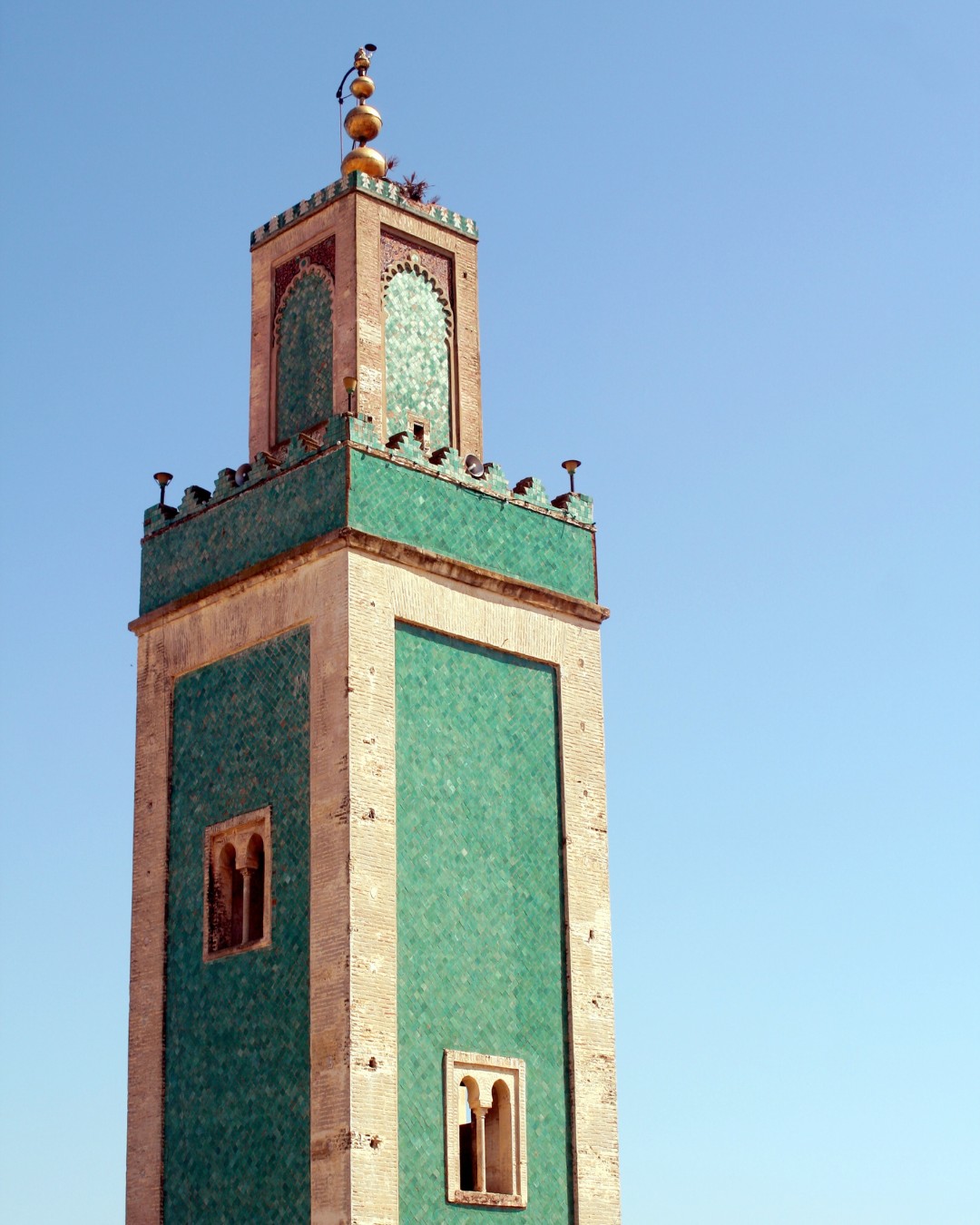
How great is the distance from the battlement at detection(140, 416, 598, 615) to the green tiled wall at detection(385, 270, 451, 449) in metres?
0.76

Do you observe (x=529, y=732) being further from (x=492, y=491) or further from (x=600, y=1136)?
(x=600, y=1136)

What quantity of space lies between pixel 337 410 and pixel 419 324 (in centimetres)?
140

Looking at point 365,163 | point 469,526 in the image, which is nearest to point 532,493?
point 469,526

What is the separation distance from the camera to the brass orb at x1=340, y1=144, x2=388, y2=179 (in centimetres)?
1739

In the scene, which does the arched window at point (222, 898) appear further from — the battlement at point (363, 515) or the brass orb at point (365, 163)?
the brass orb at point (365, 163)

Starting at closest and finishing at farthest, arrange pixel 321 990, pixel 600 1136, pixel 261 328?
pixel 321 990 < pixel 600 1136 < pixel 261 328

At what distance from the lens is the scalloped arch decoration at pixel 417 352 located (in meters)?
16.6

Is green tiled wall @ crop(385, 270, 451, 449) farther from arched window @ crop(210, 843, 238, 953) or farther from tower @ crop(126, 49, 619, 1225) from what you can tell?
arched window @ crop(210, 843, 238, 953)

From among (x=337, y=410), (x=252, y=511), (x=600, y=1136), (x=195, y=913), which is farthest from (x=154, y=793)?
(x=600, y=1136)

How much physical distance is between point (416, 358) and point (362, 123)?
7.49 feet

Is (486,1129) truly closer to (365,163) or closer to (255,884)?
(255,884)

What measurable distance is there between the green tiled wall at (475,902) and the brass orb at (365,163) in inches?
181

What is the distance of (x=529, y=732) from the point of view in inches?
626

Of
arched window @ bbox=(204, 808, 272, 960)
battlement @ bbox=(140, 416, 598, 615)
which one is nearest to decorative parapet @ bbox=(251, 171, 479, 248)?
battlement @ bbox=(140, 416, 598, 615)
